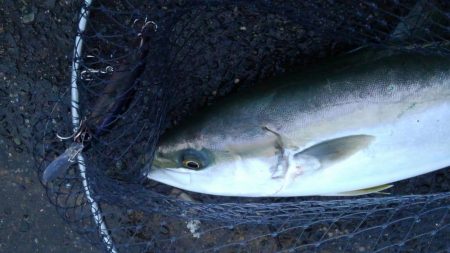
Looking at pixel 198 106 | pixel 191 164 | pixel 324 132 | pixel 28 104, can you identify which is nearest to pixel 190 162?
pixel 191 164

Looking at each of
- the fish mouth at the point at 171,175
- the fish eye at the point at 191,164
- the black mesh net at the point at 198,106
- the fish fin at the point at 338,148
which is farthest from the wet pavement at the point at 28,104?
the fish fin at the point at 338,148

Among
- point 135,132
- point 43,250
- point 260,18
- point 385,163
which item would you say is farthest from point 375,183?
point 43,250

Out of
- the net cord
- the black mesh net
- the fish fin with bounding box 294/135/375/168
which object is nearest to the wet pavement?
the black mesh net

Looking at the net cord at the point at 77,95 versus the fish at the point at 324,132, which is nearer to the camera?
the fish at the point at 324,132

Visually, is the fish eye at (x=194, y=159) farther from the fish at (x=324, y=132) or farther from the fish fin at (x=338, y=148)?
the fish fin at (x=338, y=148)

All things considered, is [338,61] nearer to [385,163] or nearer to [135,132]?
[385,163]

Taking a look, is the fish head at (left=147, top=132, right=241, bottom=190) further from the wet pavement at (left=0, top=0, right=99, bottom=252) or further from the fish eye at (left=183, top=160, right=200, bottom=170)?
the wet pavement at (left=0, top=0, right=99, bottom=252)
